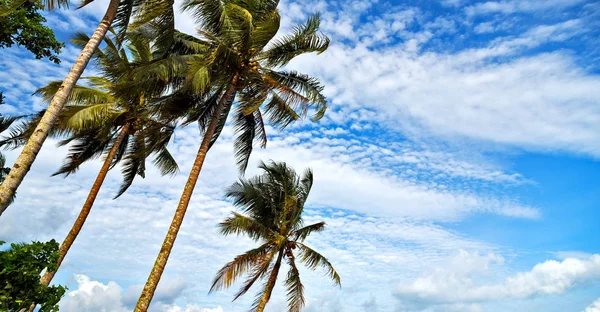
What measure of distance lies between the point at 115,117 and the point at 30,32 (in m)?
4.91

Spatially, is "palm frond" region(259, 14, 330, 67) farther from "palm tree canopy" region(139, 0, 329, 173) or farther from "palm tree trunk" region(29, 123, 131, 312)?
"palm tree trunk" region(29, 123, 131, 312)

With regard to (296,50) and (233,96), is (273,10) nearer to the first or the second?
(296,50)

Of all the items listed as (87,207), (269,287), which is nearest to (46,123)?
(87,207)

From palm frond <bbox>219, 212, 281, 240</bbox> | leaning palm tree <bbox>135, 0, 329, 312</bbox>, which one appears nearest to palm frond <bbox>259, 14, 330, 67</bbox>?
leaning palm tree <bbox>135, 0, 329, 312</bbox>

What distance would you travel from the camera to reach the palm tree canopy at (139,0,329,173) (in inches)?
539

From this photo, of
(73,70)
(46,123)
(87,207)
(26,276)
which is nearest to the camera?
(26,276)

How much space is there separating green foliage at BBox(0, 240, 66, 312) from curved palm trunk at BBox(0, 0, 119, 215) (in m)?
1.16

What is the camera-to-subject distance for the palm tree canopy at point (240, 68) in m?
13.7

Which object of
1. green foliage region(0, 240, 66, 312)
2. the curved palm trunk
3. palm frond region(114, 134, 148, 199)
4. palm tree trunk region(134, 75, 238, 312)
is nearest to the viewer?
green foliage region(0, 240, 66, 312)

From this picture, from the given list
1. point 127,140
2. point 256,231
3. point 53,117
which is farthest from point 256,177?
point 53,117

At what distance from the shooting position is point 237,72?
14.6m

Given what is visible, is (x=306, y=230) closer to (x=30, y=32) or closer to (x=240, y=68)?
(x=240, y=68)

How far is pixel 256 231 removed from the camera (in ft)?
62.9

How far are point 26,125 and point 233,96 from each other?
864 cm
